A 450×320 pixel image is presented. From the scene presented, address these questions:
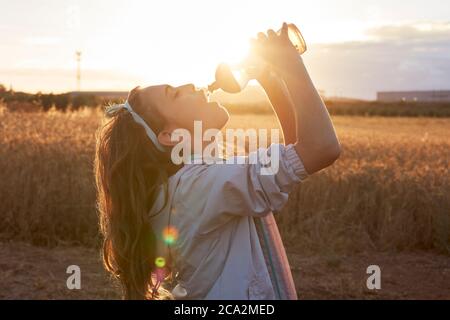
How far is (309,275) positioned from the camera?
6.17m

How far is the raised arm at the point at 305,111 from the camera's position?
5.74 ft

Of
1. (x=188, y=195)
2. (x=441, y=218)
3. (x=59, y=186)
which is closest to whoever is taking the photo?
(x=188, y=195)

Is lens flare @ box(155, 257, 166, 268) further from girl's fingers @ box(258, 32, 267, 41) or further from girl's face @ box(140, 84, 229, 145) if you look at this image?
girl's fingers @ box(258, 32, 267, 41)

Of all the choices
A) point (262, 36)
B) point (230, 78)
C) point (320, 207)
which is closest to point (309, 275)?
point (320, 207)

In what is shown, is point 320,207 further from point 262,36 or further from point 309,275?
point 262,36

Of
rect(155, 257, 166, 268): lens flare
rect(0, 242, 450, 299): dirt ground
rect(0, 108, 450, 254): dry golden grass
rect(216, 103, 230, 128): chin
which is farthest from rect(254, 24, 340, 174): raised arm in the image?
rect(0, 108, 450, 254): dry golden grass

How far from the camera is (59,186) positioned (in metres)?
7.63

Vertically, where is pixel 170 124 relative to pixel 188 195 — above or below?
above

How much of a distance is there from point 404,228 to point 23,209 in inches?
162

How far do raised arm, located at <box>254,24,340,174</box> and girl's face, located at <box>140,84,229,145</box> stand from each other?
1.00ft

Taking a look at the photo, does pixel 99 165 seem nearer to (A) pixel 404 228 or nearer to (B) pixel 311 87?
(B) pixel 311 87

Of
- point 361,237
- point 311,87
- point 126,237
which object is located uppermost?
point 311,87

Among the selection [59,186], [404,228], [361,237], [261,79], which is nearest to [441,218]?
[404,228]

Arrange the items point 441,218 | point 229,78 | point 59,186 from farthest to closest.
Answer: point 59,186 → point 441,218 → point 229,78
